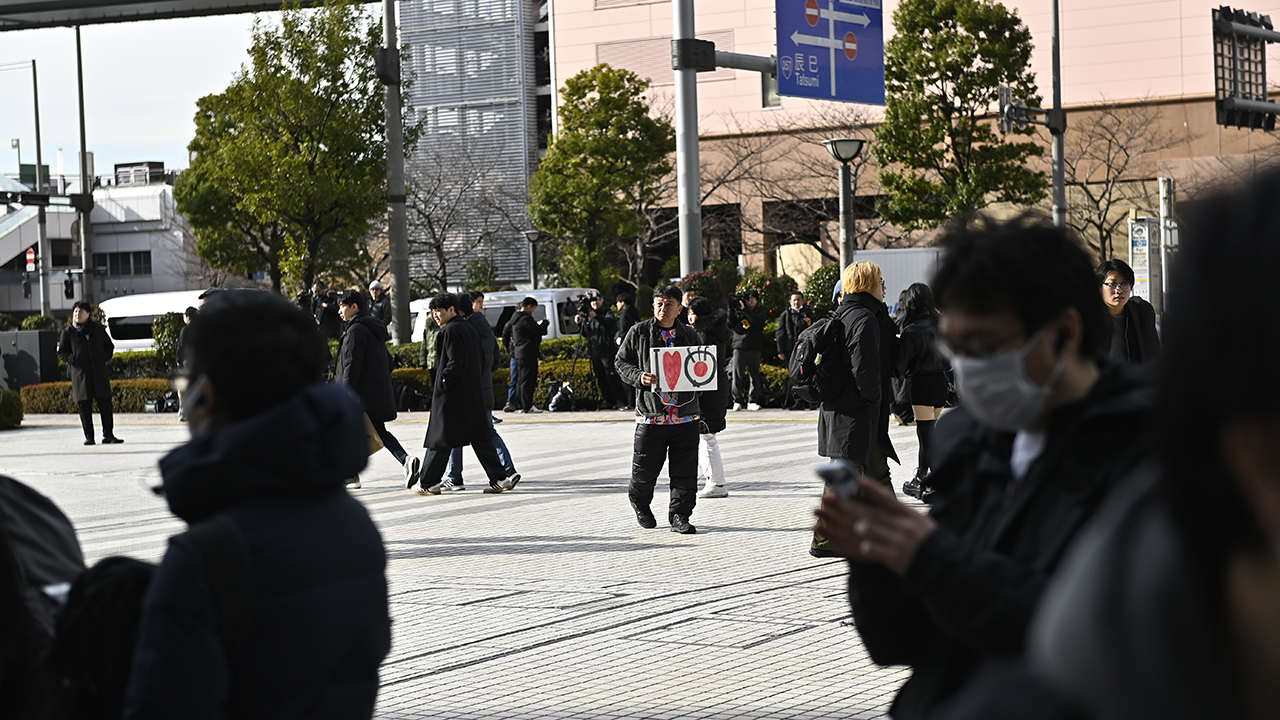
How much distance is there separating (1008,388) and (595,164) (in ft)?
120

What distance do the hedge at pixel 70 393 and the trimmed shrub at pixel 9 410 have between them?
2.84 meters

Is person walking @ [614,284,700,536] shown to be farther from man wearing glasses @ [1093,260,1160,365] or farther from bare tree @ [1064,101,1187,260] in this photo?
bare tree @ [1064,101,1187,260]

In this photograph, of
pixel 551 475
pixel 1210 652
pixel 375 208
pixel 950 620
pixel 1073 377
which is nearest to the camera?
pixel 1210 652

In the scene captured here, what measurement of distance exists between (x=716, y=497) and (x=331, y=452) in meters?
10.4

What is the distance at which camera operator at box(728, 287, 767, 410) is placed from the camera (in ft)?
74.2

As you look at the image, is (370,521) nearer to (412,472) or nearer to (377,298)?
(412,472)

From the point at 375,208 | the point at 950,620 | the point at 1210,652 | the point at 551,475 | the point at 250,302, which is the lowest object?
the point at 551,475

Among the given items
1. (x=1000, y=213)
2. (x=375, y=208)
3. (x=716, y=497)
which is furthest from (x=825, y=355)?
(x=375, y=208)

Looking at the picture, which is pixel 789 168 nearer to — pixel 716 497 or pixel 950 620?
pixel 716 497

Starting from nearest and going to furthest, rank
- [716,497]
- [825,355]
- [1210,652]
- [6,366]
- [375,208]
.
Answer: [1210,652] < [825,355] < [716,497] < [6,366] < [375,208]

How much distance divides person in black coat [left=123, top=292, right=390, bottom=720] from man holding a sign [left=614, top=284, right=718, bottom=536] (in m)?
8.28

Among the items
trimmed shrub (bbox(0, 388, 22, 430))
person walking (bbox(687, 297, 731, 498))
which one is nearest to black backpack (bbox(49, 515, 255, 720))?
person walking (bbox(687, 297, 731, 498))

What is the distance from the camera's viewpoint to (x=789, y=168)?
4547 centimetres

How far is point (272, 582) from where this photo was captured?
7.97 feet
